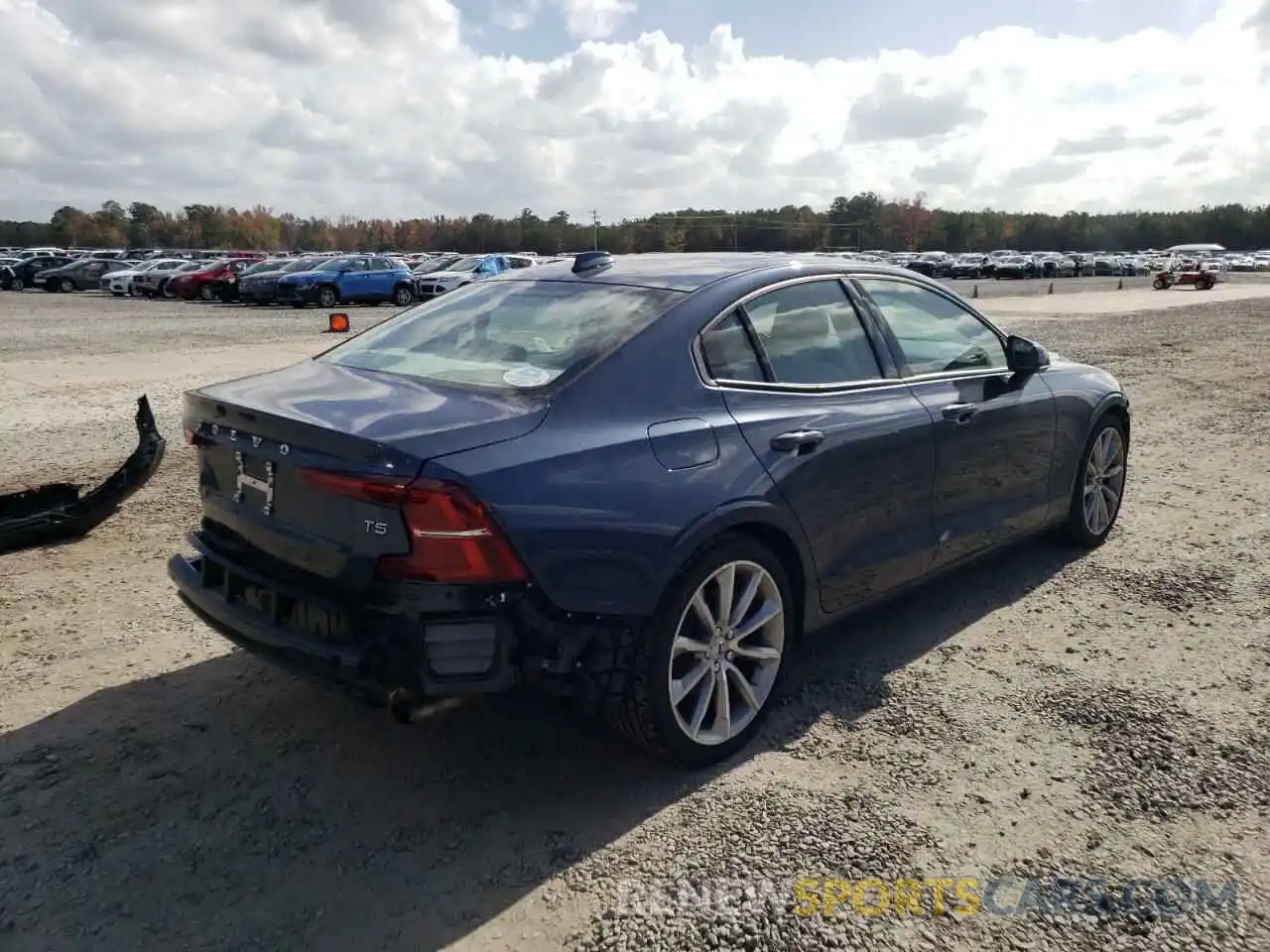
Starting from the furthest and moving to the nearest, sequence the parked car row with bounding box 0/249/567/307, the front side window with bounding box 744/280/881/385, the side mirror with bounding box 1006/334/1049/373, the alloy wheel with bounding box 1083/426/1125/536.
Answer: the parked car row with bounding box 0/249/567/307, the alloy wheel with bounding box 1083/426/1125/536, the side mirror with bounding box 1006/334/1049/373, the front side window with bounding box 744/280/881/385

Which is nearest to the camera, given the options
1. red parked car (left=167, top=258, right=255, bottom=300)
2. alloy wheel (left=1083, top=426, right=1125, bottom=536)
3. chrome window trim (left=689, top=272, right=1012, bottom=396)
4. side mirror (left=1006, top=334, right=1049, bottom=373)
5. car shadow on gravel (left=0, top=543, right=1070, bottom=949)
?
car shadow on gravel (left=0, top=543, right=1070, bottom=949)

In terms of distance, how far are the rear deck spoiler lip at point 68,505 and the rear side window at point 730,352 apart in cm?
390

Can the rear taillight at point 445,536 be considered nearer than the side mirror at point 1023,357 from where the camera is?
Yes

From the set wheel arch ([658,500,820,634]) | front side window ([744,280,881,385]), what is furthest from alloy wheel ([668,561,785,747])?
front side window ([744,280,881,385])

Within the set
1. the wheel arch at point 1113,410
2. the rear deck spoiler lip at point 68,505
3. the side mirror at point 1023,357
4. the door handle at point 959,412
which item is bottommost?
the rear deck spoiler lip at point 68,505

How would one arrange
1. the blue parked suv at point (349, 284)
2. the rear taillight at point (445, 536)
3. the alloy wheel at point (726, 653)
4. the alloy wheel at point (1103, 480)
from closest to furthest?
the rear taillight at point (445, 536), the alloy wheel at point (726, 653), the alloy wheel at point (1103, 480), the blue parked suv at point (349, 284)

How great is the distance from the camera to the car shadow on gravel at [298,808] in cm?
267

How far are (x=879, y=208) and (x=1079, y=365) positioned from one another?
12652 cm

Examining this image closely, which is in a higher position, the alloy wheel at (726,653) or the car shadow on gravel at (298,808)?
the alloy wheel at (726,653)

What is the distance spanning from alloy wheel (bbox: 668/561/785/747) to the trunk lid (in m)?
0.84

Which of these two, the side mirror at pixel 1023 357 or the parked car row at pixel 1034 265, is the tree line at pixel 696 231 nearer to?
the parked car row at pixel 1034 265

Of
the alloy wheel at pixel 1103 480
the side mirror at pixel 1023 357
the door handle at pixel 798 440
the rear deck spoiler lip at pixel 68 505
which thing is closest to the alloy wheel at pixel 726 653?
the door handle at pixel 798 440

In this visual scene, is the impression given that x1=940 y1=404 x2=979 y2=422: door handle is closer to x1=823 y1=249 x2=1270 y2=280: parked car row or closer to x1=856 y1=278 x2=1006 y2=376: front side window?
x1=856 y1=278 x2=1006 y2=376: front side window

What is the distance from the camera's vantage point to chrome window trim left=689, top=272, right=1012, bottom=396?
3.54 meters
